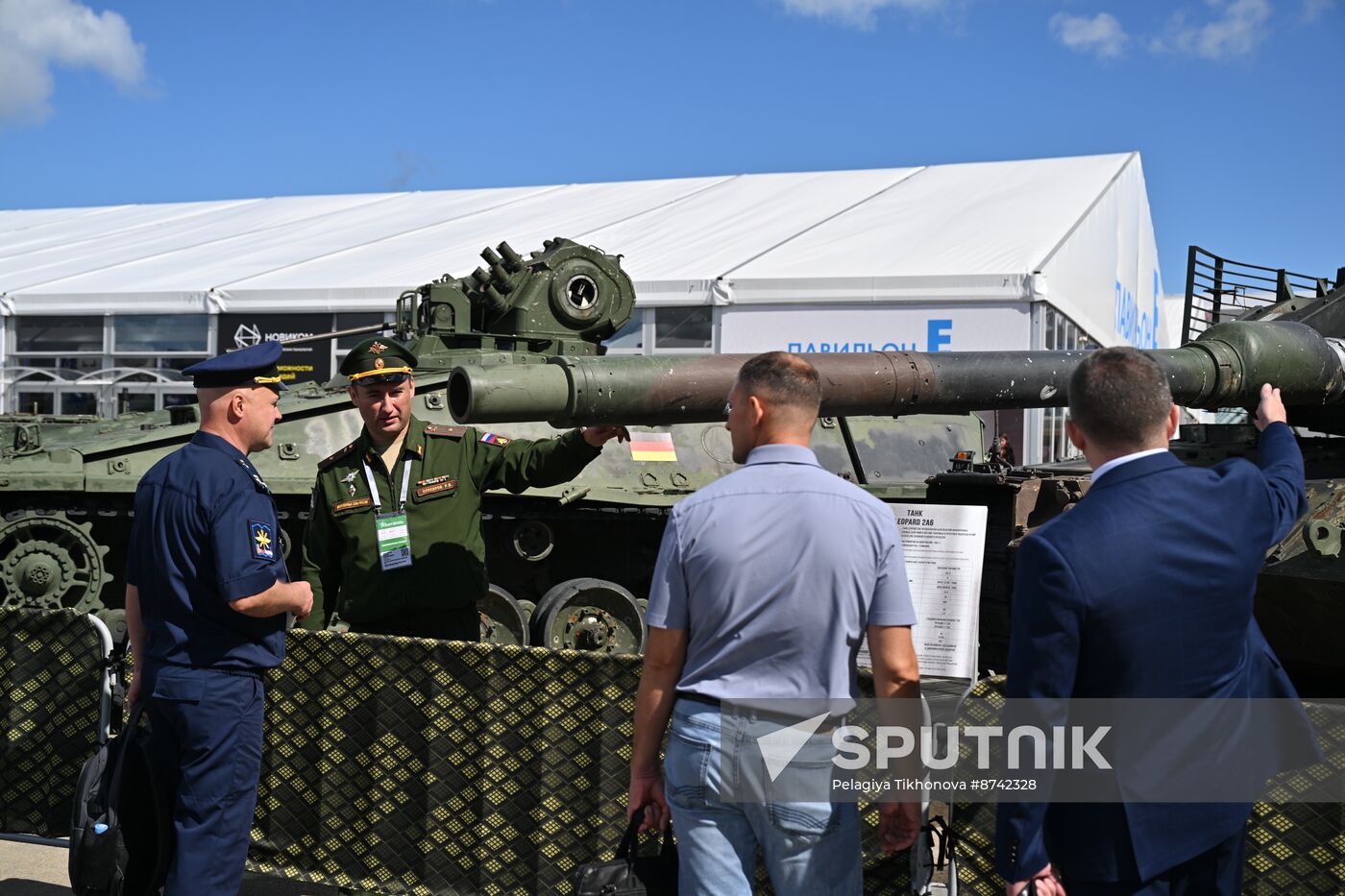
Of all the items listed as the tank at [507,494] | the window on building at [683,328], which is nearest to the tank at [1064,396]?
the tank at [507,494]

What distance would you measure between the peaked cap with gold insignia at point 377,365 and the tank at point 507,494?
371cm

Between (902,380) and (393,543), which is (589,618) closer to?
(393,543)

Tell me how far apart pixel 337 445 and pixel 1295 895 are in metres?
7.69

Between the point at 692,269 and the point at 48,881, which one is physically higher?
the point at 692,269

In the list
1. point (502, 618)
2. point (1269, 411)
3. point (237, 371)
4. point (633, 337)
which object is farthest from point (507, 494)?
point (633, 337)

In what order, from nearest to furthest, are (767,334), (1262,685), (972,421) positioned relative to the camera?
1. (1262,685)
2. (972,421)
3. (767,334)

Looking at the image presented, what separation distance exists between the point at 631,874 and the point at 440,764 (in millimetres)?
1930

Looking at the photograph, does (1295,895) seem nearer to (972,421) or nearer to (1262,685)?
(1262,685)

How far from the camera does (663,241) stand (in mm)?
22797

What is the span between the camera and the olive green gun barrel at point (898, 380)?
431 cm

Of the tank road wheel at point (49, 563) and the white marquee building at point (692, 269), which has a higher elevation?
the white marquee building at point (692, 269)

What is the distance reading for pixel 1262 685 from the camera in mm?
3061

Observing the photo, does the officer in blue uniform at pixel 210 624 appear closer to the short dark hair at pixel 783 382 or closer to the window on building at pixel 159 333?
the short dark hair at pixel 783 382

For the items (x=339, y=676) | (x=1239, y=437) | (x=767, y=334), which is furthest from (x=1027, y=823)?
(x=767, y=334)
